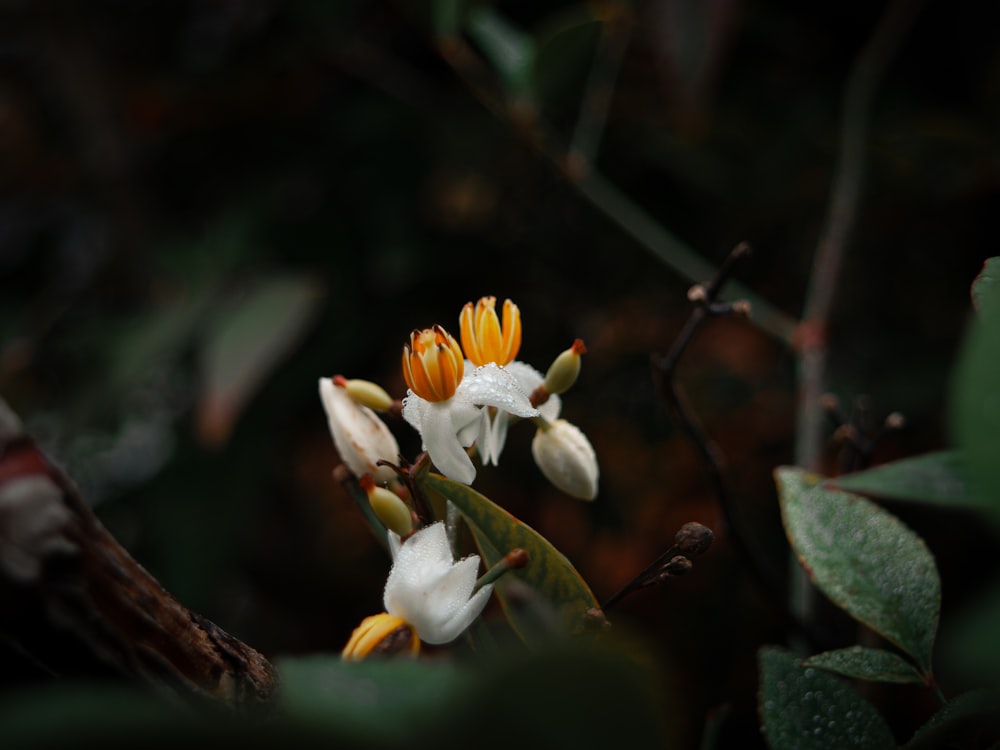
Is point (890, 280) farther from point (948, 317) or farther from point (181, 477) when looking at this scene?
point (181, 477)

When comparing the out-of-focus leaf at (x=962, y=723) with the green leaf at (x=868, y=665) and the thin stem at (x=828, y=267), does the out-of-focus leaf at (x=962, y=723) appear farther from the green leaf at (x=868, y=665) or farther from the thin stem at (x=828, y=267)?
the thin stem at (x=828, y=267)

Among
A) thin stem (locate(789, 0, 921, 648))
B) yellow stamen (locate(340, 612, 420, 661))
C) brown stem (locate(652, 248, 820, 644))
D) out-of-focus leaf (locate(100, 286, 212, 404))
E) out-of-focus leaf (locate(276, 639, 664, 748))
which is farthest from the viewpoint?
out-of-focus leaf (locate(100, 286, 212, 404))

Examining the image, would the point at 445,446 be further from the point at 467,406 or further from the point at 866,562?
the point at 866,562

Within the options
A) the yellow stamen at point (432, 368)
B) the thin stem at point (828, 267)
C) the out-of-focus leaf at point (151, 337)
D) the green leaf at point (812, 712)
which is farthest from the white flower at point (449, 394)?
the out-of-focus leaf at point (151, 337)

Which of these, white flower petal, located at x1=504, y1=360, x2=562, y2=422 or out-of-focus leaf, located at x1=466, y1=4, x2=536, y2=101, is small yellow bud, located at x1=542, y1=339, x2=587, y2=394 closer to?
white flower petal, located at x1=504, y1=360, x2=562, y2=422

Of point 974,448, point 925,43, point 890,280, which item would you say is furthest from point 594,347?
point 974,448

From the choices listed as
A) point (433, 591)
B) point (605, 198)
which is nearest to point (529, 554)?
point (433, 591)

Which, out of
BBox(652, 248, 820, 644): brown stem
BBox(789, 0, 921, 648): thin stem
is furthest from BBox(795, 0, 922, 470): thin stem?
BBox(652, 248, 820, 644): brown stem
